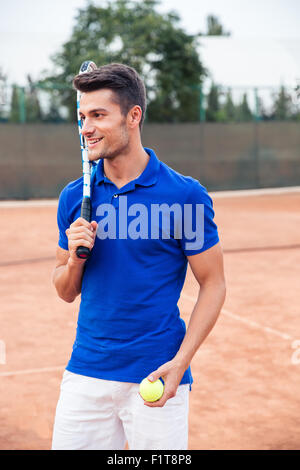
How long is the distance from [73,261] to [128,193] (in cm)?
33

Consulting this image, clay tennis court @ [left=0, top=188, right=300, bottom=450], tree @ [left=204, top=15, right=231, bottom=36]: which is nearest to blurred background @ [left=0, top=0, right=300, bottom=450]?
clay tennis court @ [left=0, top=188, right=300, bottom=450]

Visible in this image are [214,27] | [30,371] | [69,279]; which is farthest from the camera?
[214,27]

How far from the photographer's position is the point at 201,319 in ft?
8.32

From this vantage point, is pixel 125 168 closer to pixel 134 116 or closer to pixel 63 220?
pixel 134 116

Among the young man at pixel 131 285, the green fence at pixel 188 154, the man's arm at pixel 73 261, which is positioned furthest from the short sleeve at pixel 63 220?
the green fence at pixel 188 154

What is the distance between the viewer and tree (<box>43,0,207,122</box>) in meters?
28.8

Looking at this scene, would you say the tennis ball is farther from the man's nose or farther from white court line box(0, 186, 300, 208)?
white court line box(0, 186, 300, 208)

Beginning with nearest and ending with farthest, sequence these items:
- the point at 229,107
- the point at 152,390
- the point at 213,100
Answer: the point at 152,390
the point at 229,107
the point at 213,100

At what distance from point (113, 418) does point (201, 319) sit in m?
0.50

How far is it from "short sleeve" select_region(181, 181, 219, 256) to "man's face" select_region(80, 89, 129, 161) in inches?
13.6

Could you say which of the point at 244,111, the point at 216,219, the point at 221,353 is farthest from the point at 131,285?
the point at 244,111

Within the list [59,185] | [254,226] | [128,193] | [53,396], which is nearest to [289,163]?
[59,185]

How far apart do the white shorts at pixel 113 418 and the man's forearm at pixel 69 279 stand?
1.10 feet

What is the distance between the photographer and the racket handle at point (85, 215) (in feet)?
7.95
